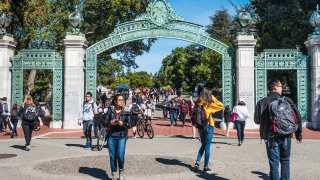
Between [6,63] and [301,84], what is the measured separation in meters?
13.2

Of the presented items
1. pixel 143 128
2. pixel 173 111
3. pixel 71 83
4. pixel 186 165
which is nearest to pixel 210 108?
pixel 186 165

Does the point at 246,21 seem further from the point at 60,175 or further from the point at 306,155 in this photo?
the point at 60,175

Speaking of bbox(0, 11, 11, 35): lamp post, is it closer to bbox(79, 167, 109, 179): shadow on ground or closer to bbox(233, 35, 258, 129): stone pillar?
bbox(233, 35, 258, 129): stone pillar

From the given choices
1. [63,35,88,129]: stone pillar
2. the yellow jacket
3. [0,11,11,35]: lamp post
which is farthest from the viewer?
[0,11,11,35]: lamp post

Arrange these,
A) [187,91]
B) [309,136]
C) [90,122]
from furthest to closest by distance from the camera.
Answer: [187,91] → [309,136] → [90,122]

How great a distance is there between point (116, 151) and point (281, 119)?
283 cm

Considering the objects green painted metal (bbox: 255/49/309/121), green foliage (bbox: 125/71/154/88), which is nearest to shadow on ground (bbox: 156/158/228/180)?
green painted metal (bbox: 255/49/309/121)

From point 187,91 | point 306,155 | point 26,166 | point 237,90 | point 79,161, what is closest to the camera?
point 26,166

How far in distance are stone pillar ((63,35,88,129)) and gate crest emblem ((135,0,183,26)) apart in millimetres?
3305

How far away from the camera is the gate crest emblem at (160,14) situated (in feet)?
59.6

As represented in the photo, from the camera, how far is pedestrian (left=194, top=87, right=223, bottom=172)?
7785 mm

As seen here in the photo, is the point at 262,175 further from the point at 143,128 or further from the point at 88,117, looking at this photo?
the point at 143,128

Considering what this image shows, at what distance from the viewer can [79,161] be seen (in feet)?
29.2

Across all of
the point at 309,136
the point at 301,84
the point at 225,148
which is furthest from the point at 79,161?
the point at 301,84
